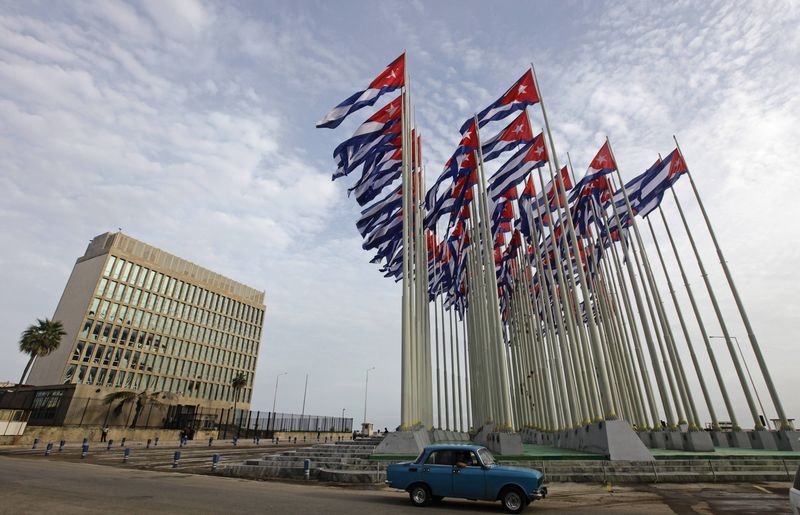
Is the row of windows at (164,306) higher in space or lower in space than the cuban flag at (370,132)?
higher

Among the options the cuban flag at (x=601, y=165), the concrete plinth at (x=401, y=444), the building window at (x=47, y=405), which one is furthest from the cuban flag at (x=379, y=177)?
the building window at (x=47, y=405)

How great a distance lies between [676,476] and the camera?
1336 centimetres

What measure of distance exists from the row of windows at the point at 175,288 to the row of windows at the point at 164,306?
1.11 metres

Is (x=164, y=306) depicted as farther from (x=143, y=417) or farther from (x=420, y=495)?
(x=420, y=495)

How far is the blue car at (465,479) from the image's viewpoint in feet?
31.3

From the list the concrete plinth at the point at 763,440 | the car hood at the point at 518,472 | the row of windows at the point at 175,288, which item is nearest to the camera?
the car hood at the point at 518,472

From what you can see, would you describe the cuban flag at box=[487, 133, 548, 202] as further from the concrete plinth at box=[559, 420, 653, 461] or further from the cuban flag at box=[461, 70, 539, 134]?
the concrete plinth at box=[559, 420, 653, 461]

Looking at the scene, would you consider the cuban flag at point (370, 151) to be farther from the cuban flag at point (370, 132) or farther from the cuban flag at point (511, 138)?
the cuban flag at point (511, 138)

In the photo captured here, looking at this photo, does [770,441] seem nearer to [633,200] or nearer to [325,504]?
[633,200]

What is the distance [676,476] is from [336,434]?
6474 centimetres

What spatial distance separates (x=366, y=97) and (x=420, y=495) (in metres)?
18.1

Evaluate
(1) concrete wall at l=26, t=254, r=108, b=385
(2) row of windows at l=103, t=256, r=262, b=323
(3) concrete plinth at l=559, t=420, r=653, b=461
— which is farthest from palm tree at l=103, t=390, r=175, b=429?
→ (3) concrete plinth at l=559, t=420, r=653, b=461

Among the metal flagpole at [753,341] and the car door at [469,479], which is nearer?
the car door at [469,479]

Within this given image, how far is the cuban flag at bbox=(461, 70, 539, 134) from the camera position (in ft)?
68.9
